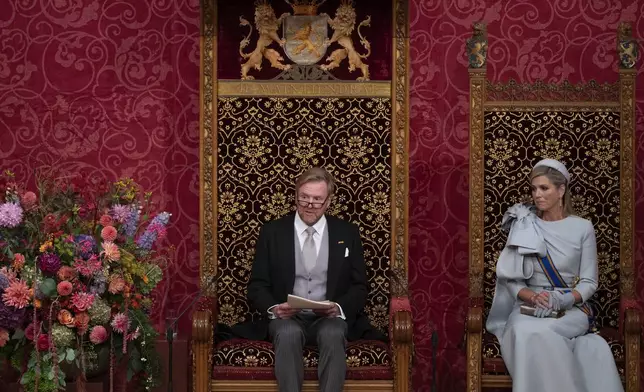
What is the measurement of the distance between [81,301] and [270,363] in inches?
45.4

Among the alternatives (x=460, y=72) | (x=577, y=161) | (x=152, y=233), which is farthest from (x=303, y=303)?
(x=460, y=72)

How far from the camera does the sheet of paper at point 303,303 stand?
595 centimetres

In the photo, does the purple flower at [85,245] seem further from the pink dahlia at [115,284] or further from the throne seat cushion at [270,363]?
the throne seat cushion at [270,363]

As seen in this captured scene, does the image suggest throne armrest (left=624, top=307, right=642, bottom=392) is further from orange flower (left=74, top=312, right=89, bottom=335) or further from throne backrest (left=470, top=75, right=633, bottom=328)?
orange flower (left=74, top=312, right=89, bottom=335)

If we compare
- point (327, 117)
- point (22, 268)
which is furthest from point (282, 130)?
point (22, 268)

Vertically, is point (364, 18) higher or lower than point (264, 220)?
higher

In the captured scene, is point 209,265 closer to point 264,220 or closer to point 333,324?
point 264,220

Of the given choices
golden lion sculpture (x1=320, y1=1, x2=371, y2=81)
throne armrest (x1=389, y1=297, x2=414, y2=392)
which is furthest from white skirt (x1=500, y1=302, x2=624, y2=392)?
golden lion sculpture (x1=320, y1=1, x2=371, y2=81)

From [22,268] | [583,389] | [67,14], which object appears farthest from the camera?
[67,14]

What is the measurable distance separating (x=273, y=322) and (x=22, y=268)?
1437 millimetres

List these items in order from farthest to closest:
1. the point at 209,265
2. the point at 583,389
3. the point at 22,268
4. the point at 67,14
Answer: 1. the point at 67,14
2. the point at 209,265
3. the point at 583,389
4. the point at 22,268

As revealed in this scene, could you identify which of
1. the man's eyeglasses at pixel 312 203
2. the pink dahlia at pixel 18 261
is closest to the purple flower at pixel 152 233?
the pink dahlia at pixel 18 261

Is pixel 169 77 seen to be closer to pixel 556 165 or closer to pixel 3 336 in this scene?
pixel 3 336

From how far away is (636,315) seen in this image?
608 cm
